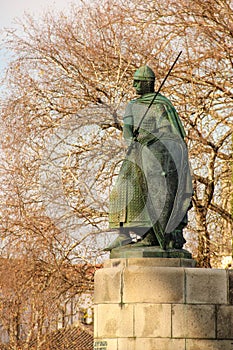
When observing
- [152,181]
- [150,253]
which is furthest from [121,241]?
[152,181]

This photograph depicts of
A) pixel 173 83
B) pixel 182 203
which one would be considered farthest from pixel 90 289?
pixel 182 203

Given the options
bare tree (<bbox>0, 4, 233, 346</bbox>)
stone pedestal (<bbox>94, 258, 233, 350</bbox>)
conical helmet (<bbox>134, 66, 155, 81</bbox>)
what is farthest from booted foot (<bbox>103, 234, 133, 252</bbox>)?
bare tree (<bbox>0, 4, 233, 346</bbox>)

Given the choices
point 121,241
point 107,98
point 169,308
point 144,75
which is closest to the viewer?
point 169,308

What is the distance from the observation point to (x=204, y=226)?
22.3m

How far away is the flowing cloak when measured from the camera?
12281mm

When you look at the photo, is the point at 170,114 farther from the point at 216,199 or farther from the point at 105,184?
the point at 216,199

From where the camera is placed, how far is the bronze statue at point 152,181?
1223cm

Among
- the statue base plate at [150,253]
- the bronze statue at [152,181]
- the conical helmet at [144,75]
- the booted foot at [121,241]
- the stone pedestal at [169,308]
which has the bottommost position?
the stone pedestal at [169,308]

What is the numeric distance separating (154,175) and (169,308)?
173 cm

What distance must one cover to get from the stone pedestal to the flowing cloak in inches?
27.9

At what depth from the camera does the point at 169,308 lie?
11.6 m

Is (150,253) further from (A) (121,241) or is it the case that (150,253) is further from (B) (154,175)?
(B) (154,175)

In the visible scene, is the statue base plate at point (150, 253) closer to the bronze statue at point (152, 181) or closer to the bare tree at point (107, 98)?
the bronze statue at point (152, 181)

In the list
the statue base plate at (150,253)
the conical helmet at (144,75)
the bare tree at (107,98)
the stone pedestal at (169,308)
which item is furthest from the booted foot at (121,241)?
the bare tree at (107,98)
